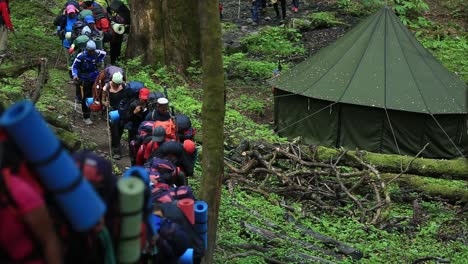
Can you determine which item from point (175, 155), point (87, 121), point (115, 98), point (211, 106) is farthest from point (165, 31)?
point (211, 106)

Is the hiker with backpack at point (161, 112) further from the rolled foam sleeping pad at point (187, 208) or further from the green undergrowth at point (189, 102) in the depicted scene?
the rolled foam sleeping pad at point (187, 208)

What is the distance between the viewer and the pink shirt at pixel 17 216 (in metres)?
2.29

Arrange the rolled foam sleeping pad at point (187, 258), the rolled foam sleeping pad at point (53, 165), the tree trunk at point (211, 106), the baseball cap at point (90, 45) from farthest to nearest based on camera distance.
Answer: the baseball cap at point (90, 45) → the tree trunk at point (211, 106) → the rolled foam sleeping pad at point (187, 258) → the rolled foam sleeping pad at point (53, 165)

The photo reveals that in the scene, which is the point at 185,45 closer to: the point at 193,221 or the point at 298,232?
the point at 298,232

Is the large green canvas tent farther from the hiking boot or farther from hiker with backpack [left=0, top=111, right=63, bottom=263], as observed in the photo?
hiker with backpack [left=0, top=111, right=63, bottom=263]

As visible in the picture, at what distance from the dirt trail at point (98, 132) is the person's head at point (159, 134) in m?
2.79

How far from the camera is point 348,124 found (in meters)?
15.6

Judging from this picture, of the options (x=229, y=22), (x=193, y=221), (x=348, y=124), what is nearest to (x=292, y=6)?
(x=229, y=22)

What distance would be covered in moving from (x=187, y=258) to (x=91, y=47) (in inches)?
329

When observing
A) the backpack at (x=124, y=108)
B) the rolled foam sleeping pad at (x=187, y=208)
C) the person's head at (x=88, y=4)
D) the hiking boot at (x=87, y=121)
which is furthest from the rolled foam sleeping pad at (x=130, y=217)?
the person's head at (x=88, y=4)

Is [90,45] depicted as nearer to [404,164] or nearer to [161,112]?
[161,112]

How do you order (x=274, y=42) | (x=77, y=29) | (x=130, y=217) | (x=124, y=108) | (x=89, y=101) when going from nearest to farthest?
(x=130, y=217)
(x=124, y=108)
(x=89, y=101)
(x=77, y=29)
(x=274, y=42)

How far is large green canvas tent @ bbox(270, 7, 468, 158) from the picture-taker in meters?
15.2

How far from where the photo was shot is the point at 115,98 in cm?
1114
